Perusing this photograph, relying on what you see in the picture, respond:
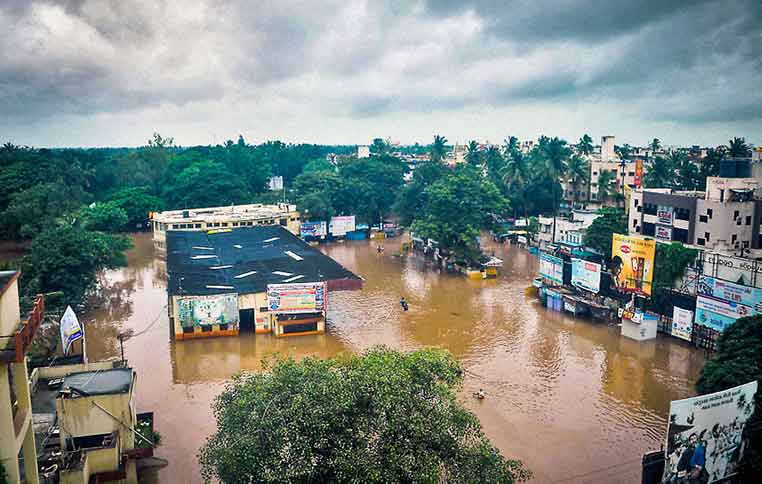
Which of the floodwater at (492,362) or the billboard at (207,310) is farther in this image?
the billboard at (207,310)

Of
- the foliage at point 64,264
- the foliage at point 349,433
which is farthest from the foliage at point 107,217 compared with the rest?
the foliage at point 349,433

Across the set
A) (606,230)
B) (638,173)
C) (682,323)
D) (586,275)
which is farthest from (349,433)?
(638,173)

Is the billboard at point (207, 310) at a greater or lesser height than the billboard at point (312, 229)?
lesser

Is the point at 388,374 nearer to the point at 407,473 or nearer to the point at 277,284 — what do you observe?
the point at 407,473

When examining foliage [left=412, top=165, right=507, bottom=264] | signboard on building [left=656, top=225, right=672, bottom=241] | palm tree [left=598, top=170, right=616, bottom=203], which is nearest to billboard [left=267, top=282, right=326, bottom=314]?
foliage [left=412, top=165, right=507, bottom=264]

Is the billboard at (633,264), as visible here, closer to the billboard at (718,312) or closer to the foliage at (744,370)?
the billboard at (718,312)

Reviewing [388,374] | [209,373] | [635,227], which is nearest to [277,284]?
[209,373]
